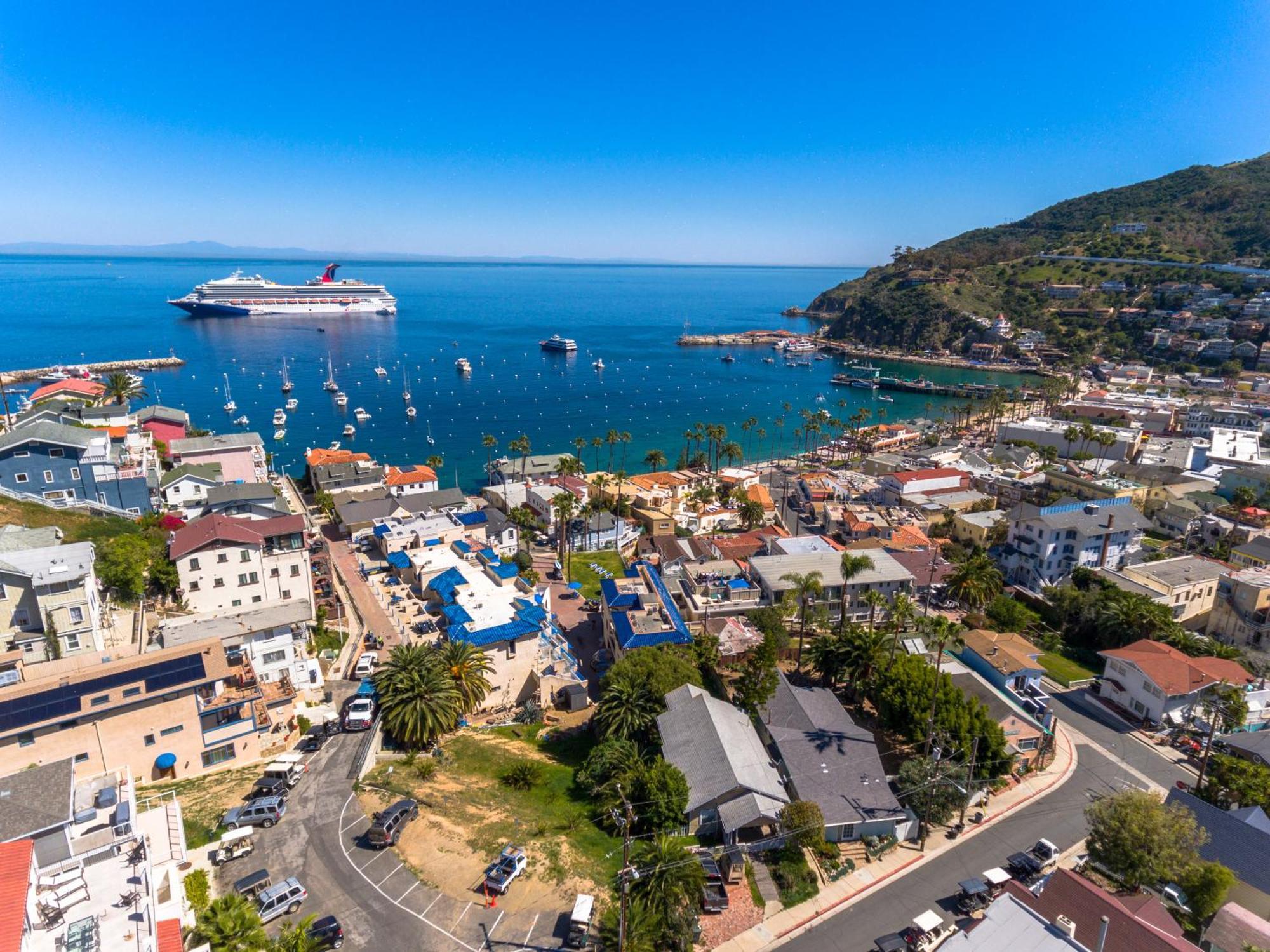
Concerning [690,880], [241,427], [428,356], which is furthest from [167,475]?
[428,356]

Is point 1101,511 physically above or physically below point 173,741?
above

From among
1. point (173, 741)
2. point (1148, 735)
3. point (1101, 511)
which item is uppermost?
point (1101, 511)

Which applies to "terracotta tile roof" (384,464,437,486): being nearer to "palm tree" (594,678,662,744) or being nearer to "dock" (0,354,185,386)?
"palm tree" (594,678,662,744)

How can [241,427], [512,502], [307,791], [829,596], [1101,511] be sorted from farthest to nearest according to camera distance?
[241,427] → [512,502] → [1101,511] → [829,596] → [307,791]

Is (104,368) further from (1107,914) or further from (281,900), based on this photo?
(1107,914)

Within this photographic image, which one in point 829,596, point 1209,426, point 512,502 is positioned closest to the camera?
point 829,596

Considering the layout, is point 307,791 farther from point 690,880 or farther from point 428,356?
point 428,356

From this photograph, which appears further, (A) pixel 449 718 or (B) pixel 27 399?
(B) pixel 27 399
